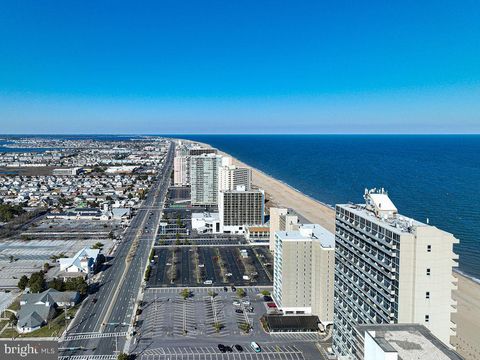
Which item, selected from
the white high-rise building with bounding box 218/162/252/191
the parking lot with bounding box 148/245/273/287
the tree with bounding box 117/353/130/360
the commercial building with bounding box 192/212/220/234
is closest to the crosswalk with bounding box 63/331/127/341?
the tree with bounding box 117/353/130/360

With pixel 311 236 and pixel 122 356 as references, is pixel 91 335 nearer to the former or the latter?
pixel 122 356

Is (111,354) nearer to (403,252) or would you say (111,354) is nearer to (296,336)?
(296,336)

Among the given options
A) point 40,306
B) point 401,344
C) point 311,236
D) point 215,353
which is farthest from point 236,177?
point 401,344

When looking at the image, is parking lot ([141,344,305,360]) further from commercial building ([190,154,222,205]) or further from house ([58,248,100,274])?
commercial building ([190,154,222,205])

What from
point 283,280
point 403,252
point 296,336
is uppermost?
point 403,252

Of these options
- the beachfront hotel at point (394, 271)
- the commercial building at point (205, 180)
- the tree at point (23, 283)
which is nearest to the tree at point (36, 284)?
the tree at point (23, 283)

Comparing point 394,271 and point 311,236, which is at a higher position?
point 394,271

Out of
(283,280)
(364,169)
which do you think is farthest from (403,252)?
(364,169)

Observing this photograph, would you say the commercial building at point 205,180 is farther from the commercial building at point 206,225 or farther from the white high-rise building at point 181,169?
the white high-rise building at point 181,169
